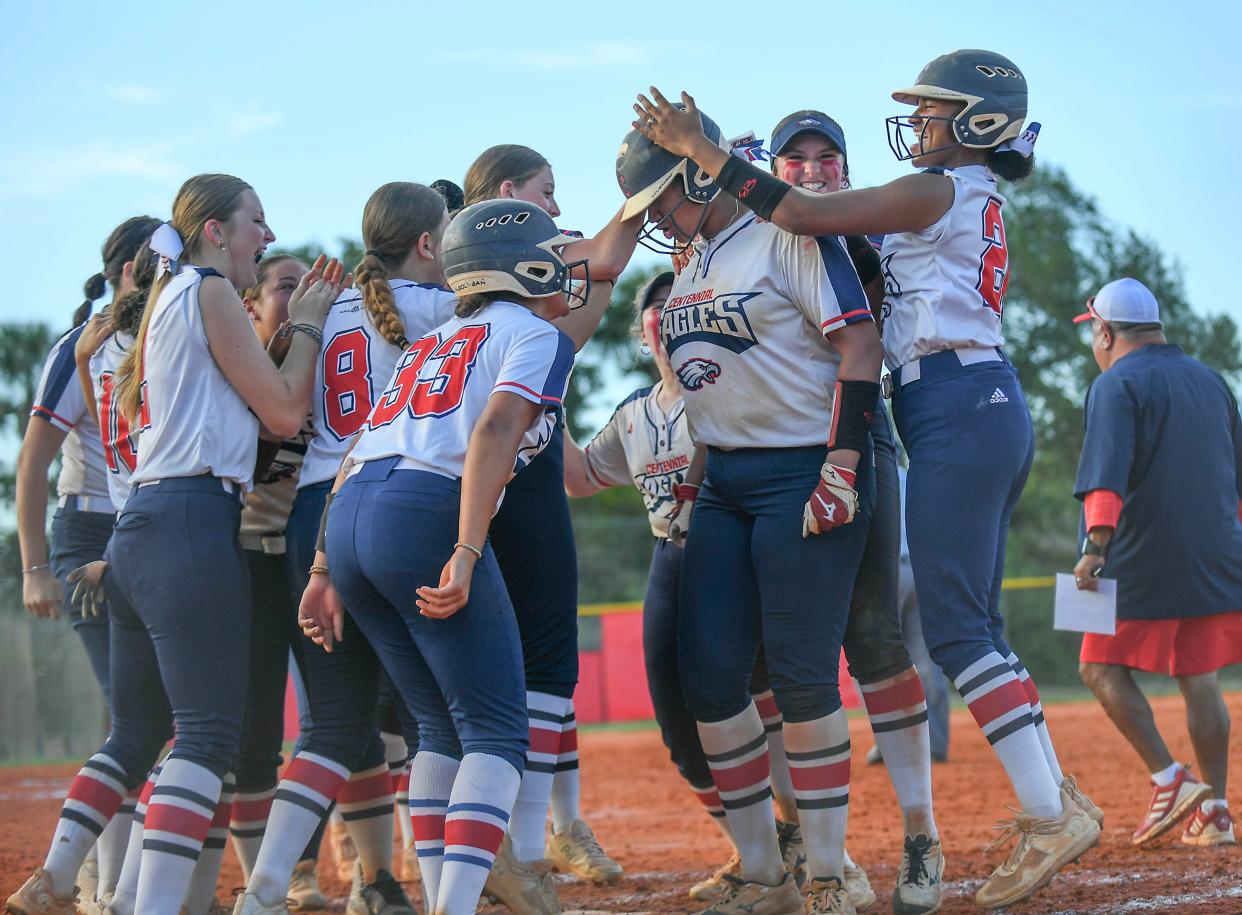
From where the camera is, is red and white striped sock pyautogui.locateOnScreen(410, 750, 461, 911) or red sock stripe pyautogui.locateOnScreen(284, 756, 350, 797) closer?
red and white striped sock pyautogui.locateOnScreen(410, 750, 461, 911)

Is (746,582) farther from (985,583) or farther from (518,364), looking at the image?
(518,364)

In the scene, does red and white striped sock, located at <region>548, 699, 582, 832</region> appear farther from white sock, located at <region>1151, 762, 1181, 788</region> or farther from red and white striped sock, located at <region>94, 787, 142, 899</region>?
white sock, located at <region>1151, 762, 1181, 788</region>

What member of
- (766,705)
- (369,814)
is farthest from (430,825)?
(766,705)

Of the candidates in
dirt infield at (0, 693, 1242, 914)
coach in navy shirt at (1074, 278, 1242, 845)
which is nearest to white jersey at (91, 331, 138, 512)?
dirt infield at (0, 693, 1242, 914)

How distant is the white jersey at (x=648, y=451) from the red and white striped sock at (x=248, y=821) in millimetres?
1806

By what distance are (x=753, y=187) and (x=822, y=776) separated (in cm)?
180

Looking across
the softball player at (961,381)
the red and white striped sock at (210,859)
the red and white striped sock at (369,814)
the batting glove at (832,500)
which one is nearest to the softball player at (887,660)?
the softball player at (961,381)

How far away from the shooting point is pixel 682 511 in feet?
17.0

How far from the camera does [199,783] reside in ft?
13.3

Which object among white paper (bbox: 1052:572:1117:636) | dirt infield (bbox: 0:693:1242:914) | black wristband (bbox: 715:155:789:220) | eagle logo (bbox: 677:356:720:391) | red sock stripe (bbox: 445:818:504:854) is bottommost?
dirt infield (bbox: 0:693:1242:914)

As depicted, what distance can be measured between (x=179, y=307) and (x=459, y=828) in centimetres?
186

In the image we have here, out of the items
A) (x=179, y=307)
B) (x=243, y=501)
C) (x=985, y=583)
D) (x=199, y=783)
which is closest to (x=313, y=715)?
(x=199, y=783)

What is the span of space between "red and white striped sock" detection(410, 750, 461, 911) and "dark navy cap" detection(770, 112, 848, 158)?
2741mm

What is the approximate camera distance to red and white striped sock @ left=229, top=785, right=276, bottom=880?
4984 millimetres
